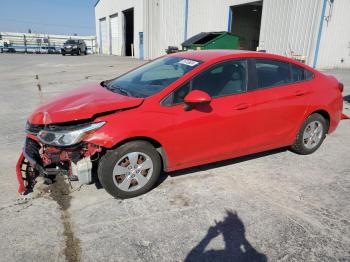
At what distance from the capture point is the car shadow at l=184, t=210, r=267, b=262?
8.18 feet

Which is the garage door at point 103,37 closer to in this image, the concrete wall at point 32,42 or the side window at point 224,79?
the concrete wall at point 32,42

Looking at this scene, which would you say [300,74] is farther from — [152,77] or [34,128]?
[34,128]

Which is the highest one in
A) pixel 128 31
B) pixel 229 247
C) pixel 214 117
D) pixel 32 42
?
pixel 128 31

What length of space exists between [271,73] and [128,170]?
2.32 meters

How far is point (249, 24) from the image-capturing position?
77.4ft

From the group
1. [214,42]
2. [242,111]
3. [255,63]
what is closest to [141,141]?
[242,111]

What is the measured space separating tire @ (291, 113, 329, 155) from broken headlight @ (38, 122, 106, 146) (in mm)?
2964

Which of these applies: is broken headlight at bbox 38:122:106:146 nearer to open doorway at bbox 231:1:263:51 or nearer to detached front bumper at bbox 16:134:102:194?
detached front bumper at bbox 16:134:102:194

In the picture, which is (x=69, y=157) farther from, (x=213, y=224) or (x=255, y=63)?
(x=255, y=63)

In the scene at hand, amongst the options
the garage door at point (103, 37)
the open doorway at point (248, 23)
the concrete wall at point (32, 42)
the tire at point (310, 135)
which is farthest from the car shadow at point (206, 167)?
the concrete wall at point (32, 42)

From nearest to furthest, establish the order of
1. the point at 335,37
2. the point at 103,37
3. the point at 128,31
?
the point at 335,37
the point at 128,31
the point at 103,37

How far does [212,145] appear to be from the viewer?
358 centimetres

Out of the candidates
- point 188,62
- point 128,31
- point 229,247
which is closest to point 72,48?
point 128,31

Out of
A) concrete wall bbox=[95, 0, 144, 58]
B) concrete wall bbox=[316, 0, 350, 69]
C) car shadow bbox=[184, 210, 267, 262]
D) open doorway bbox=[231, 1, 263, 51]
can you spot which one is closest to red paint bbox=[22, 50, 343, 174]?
car shadow bbox=[184, 210, 267, 262]
